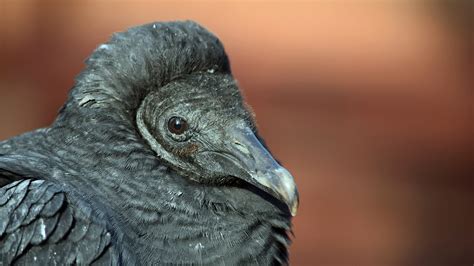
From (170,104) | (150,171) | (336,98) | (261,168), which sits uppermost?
Result: (170,104)

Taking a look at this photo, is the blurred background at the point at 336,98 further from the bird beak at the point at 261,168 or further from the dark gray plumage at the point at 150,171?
the bird beak at the point at 261,168

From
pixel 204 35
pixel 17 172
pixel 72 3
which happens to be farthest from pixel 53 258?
pixel 72 3

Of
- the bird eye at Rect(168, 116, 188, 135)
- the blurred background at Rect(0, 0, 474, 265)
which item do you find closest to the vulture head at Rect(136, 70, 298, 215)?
the bird eye at Rect(168, 116, 188, 135)

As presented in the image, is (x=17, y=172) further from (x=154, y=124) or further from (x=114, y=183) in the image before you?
(x=154, y=124)

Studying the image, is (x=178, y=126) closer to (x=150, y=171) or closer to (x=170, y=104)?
(x=170, y=104)

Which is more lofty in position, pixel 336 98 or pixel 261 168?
pixel 261 168

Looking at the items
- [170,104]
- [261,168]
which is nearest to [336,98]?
[170,104]

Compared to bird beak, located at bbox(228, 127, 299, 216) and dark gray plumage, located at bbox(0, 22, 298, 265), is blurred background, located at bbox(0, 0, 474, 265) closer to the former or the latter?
dark gray plumage, located at bbox(0, 22, 298, 265)
